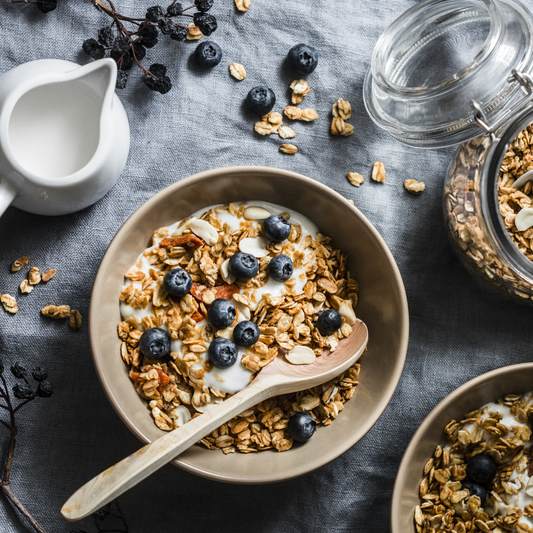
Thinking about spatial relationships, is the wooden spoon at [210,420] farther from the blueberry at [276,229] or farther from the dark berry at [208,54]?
the dark berry at [208,54]

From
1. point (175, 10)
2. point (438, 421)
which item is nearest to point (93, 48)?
point (175, 10)

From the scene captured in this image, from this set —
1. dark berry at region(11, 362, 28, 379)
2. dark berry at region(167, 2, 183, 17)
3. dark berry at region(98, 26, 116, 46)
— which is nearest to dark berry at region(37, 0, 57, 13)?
dark berry at region(98, 26, 116, 46)

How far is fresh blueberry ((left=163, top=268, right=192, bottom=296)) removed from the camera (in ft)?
3.04

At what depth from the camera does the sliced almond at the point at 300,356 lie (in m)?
0.96

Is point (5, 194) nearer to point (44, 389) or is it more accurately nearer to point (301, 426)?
point (44, 389)

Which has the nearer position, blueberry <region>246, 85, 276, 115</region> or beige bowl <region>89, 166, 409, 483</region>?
beige bowl <region>89, 166, 409, 483</region>

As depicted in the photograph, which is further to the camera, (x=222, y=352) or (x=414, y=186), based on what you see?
(x=414, y=186)

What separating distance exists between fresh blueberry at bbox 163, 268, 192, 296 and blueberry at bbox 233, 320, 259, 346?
4.5 inches

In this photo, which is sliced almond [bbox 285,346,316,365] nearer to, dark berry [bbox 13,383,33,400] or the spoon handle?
the spoon handle

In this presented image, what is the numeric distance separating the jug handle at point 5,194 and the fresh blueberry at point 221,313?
384mm

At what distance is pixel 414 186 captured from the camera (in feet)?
3.61

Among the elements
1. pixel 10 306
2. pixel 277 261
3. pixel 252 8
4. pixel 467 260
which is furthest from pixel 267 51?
pixel 10 306

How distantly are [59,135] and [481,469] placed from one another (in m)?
1.00

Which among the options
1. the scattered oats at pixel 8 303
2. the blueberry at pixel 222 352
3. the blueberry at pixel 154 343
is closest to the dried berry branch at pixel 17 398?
the scattered oats at pixel 8 303
